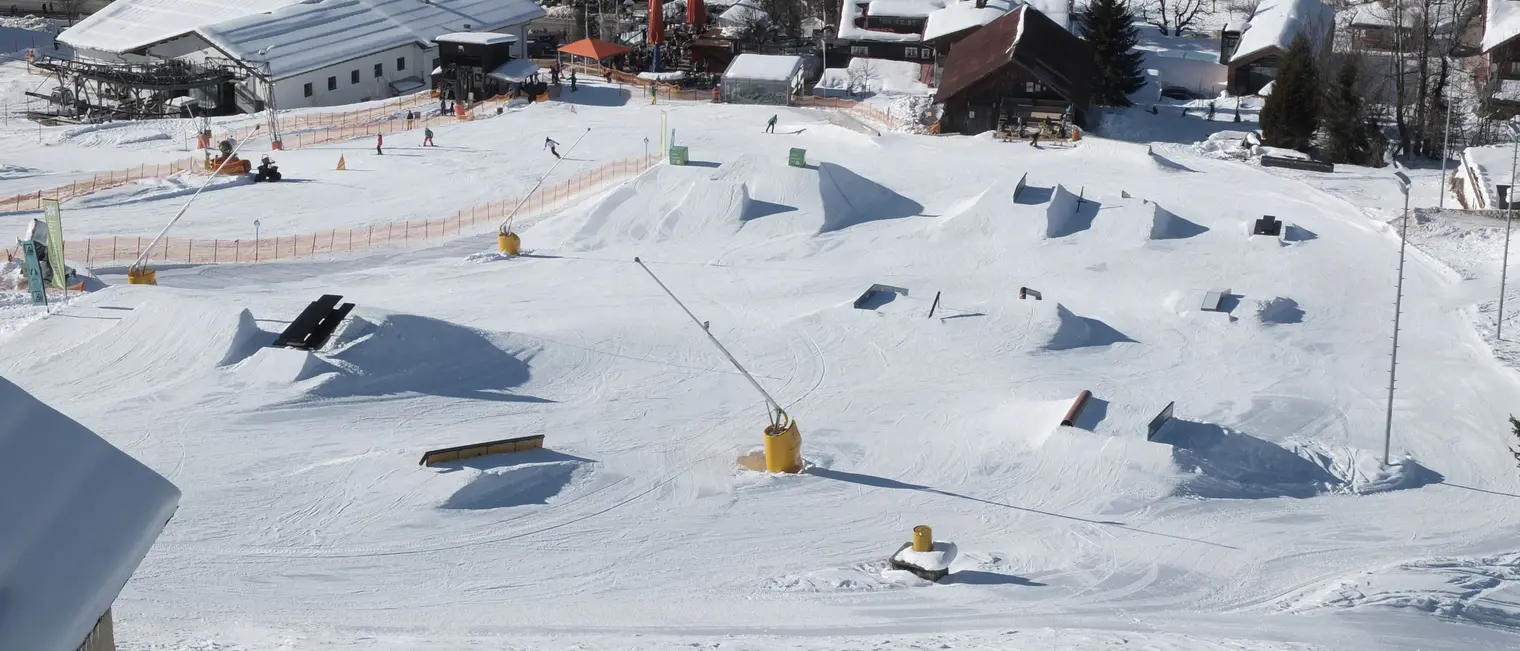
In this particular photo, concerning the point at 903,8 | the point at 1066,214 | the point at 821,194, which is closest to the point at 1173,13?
the point at 903,8

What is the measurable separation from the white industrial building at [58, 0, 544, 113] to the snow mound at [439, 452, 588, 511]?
112ft

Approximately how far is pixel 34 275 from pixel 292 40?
2861cm

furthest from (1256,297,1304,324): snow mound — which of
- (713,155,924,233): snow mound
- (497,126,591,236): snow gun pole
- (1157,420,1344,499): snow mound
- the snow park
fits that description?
(497,126,591,236): snow gun pole

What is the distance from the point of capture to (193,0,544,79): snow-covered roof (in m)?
53.4

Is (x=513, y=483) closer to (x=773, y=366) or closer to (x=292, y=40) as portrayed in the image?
(x=773, y=366)

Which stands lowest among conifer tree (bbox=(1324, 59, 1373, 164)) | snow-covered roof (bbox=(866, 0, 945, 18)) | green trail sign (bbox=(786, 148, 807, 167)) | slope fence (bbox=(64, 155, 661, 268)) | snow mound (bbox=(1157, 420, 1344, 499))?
snow mound (bbox=(1157, 420, 1344, 499))

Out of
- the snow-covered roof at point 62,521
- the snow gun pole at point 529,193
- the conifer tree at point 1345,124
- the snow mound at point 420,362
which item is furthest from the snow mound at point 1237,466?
the conifer tree at point 1345,124

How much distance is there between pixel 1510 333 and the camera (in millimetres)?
28484

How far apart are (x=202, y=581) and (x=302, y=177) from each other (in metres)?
23.9

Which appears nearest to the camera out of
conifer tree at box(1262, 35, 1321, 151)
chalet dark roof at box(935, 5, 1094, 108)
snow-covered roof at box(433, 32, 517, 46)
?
conifer tree at box(1262, 35, 1321, 151)

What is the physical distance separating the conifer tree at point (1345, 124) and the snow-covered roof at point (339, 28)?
3128 cm

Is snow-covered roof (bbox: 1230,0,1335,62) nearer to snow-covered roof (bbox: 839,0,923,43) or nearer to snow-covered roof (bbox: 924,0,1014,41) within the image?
snow-covered roof (bbox: 924,0,1014,41)

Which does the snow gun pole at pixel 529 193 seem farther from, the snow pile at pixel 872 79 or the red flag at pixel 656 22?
the red flag at pixel 656 22

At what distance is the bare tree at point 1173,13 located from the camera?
6475 cm
